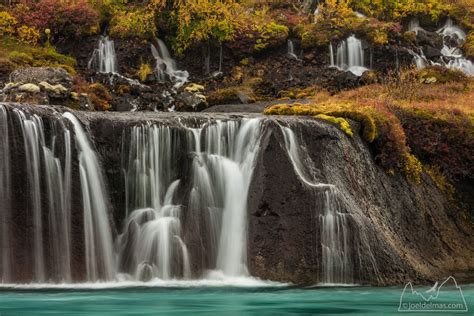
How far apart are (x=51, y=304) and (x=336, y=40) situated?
27112 millimetres

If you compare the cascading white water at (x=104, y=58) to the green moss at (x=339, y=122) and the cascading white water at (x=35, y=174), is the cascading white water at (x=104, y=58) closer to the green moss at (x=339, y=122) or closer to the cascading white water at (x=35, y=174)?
the green moss at (x=339, y=122)

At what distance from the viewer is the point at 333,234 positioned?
14.5m

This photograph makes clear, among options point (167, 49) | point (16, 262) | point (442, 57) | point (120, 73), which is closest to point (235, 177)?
point (16, 262)

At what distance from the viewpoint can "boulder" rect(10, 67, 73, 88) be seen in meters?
23.0

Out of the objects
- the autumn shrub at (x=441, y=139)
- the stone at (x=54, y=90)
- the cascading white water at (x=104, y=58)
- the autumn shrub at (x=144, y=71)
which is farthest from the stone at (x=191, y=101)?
the autumn shrub at (x=441, y=139)

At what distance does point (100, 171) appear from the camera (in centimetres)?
1477

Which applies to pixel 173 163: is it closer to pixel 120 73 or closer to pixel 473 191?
pixel 473 191

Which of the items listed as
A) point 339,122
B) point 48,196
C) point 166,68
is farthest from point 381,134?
point 166,68

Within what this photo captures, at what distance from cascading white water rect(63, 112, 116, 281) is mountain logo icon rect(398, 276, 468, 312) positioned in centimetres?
629

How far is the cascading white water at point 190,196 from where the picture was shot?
14289 millimetres

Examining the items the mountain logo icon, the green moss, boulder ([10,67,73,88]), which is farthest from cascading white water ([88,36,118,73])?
the mountain logo icon

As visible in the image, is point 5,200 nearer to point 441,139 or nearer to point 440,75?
point 441,139

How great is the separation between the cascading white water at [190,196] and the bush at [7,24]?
800 inches

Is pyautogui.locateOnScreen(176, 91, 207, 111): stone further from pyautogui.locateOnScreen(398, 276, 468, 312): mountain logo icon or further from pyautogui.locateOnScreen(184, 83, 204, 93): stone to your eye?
pyautogui.locateOnScreen(398, 276, 468, 312): mountain logo icon
